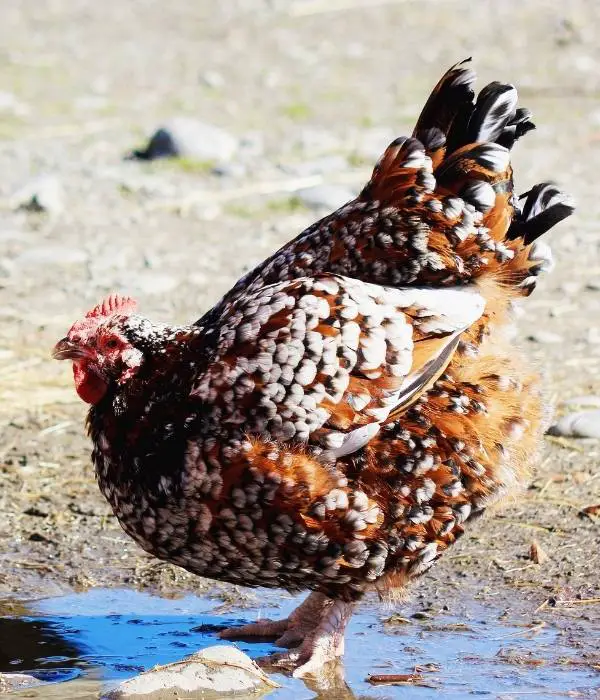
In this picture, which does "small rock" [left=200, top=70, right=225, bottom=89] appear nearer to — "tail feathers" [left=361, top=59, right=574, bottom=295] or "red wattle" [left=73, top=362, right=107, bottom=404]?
"tail feathers" [left=361, top=59, right=574, bottom=295]

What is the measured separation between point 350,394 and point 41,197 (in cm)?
683

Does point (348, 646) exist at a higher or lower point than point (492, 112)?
lower

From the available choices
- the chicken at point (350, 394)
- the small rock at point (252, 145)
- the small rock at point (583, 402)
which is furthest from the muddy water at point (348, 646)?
the small rock at point (252, 145)

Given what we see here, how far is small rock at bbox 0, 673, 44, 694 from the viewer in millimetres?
4598

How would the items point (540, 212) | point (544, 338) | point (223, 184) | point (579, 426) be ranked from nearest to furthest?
point (540, 212)
point (579, 426)
point (544, 338)
point (223, 184)

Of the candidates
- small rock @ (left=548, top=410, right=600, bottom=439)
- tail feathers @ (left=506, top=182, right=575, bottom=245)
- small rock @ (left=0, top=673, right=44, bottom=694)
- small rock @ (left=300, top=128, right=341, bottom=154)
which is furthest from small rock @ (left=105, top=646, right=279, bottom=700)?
small rock @ (left=300, top=128, right=341, bottom=154)

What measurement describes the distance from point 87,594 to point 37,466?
4.26 feet

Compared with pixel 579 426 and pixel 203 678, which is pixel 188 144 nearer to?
pixel 579 426

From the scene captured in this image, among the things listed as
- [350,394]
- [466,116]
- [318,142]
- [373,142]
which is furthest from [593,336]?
[318,142]

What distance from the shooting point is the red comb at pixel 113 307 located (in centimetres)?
493

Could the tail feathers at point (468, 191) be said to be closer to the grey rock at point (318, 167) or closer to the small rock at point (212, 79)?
the grey rock at point (318, 167)

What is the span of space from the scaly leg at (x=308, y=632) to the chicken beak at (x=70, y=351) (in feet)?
4.09

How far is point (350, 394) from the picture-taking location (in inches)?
181

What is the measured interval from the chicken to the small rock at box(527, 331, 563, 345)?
3.07 metres
